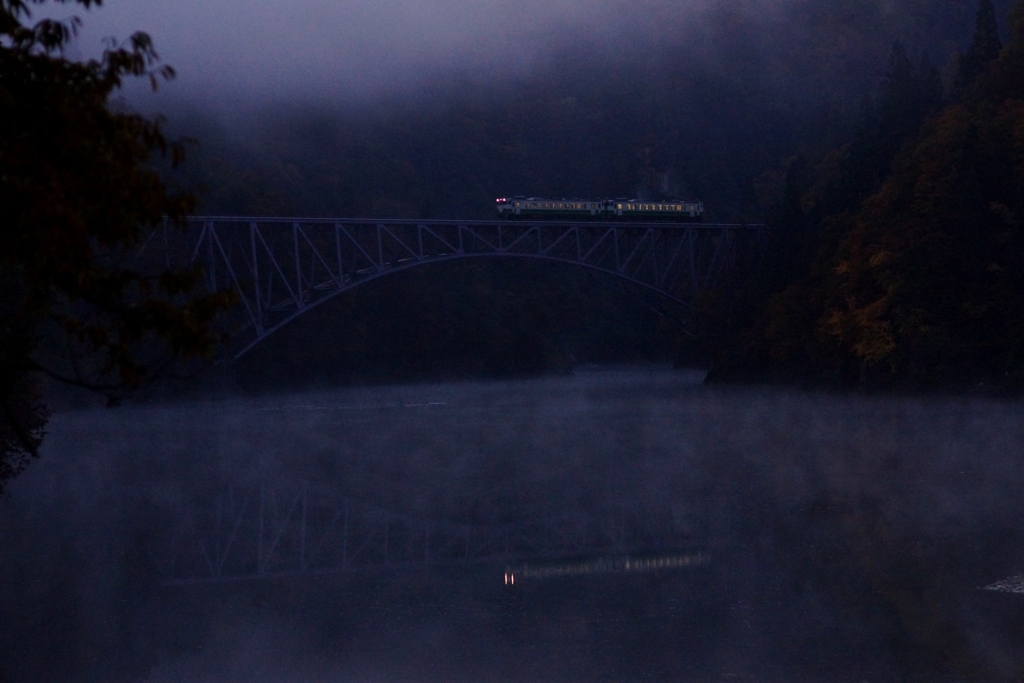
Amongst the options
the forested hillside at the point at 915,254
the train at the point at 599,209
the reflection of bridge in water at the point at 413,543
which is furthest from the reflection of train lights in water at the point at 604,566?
the train at the point at 599,209

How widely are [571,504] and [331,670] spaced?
10501mm

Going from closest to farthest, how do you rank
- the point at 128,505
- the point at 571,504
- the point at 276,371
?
the point at 571,504, the point at 128,505, the point at 276,371

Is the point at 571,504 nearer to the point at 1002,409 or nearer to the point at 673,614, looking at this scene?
the point at 673,614

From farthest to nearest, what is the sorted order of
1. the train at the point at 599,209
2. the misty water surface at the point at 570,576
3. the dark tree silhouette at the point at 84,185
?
the train at the point at 599,209 < the misty water surface at the point at 570,576 < the dark tree silhouette at the point at 84,185

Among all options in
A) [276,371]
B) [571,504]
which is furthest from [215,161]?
[571,504]

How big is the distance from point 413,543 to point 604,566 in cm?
332

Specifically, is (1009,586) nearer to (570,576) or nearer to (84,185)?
(570,576)

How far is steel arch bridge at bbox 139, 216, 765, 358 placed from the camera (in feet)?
181

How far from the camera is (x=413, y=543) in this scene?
18.2m

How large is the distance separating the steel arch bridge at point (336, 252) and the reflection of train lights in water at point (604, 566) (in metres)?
35.6

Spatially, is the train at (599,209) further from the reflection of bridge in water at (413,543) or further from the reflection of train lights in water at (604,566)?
the reflection of train lights in water at (604,566)

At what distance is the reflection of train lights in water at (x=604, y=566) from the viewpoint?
619 inches

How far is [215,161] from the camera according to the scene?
2899 inches

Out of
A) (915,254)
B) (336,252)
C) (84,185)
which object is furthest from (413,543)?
(336,252)
